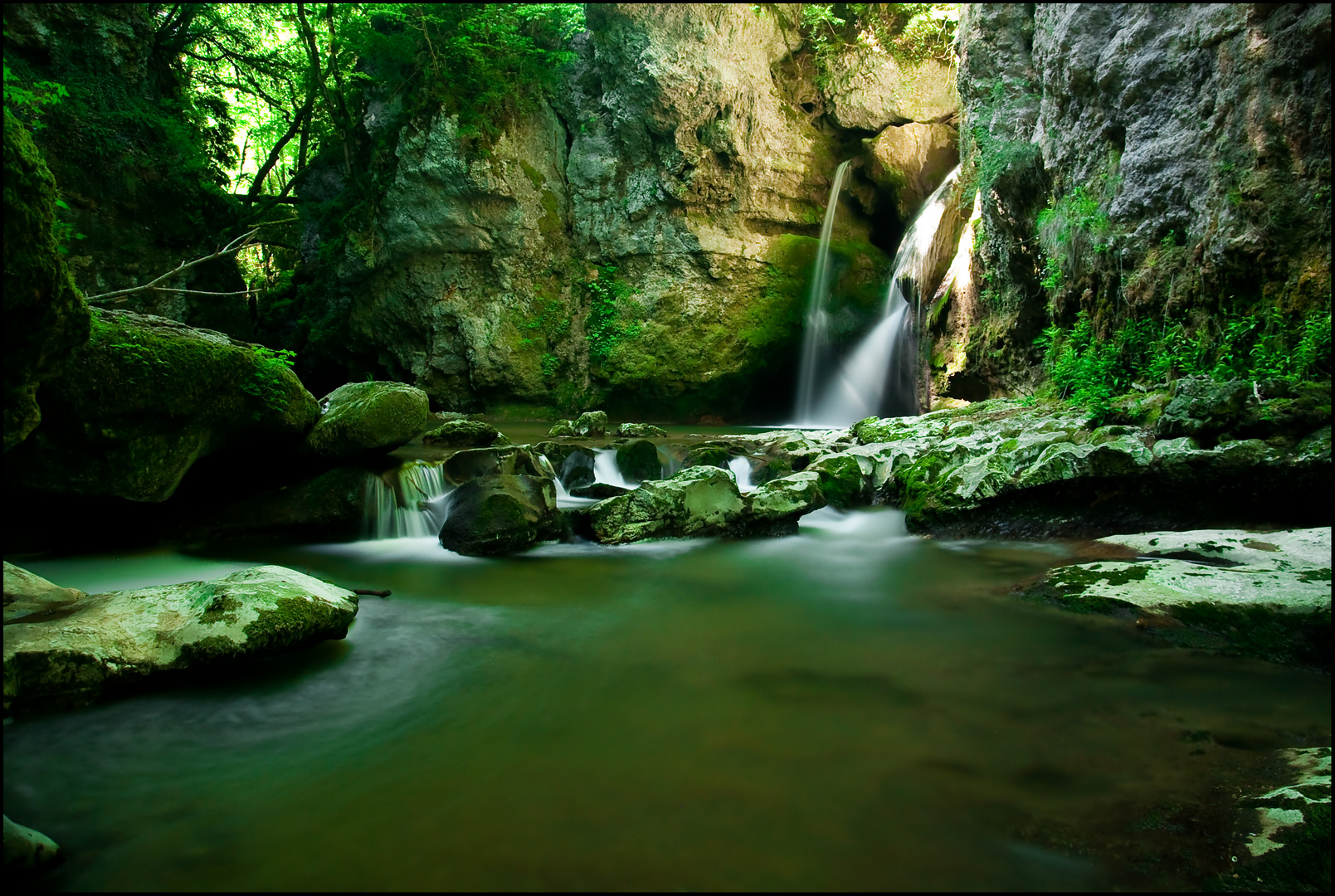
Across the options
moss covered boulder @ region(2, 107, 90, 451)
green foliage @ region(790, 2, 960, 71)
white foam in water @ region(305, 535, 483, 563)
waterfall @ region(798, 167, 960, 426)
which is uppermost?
green foliage @ region(790, 2, 960, 71)

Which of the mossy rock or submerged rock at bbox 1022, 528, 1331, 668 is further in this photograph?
the mossy rock

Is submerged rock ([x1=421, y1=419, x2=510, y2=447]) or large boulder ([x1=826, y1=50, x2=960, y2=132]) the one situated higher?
large boulder ([x1=826, y1=50, x2=960, y2=132])

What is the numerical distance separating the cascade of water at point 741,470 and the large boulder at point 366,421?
3725 mm

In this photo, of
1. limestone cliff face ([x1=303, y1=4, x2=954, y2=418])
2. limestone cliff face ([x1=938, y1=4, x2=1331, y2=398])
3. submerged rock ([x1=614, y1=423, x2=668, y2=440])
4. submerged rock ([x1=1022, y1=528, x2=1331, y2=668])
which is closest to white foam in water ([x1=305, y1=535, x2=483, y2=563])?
submerged rock ([x1=1022, y1=528, x2=1331, y2=668])

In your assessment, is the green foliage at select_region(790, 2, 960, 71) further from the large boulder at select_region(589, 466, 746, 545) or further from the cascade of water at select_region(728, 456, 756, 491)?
the large boulder at select_region(589, 466, 746, 545)

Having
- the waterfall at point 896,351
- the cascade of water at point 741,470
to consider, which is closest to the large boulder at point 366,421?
the cascade of water at point 741,470

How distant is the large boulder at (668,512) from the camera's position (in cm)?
603

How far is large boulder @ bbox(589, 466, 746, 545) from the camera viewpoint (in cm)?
603

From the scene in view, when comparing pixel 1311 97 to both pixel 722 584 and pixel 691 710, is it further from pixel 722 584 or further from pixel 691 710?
pixel 691 710

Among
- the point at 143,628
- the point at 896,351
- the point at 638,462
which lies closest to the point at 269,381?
the point at 143,628

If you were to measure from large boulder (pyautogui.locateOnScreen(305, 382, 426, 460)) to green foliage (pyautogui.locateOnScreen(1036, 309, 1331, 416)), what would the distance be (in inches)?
256

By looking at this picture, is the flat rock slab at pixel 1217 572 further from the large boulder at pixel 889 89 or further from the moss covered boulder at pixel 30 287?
the large boulder at pixel 889 89

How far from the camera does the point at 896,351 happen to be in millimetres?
13758

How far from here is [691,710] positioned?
2.86 metres
